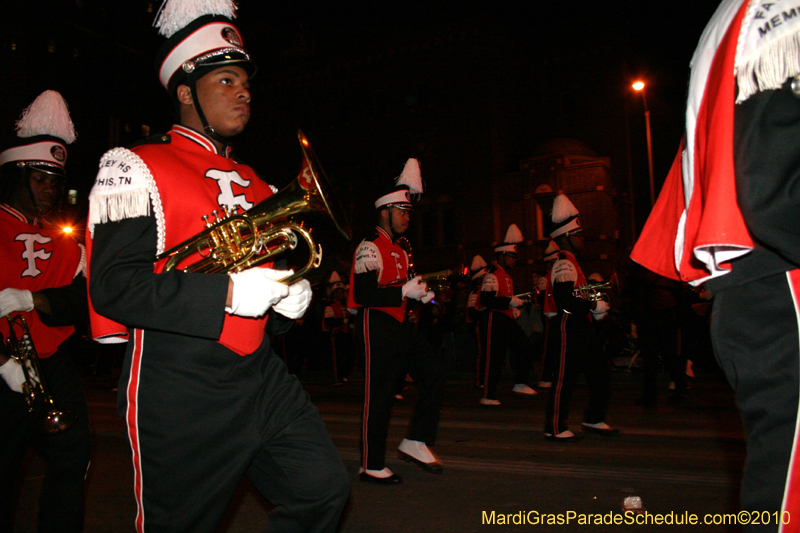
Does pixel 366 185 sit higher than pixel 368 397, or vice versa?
pixel 366 185

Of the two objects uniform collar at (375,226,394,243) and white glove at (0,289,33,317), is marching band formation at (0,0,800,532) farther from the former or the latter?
uniform collar at (375,226,394,243)

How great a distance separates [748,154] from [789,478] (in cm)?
85

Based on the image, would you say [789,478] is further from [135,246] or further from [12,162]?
[12,162]

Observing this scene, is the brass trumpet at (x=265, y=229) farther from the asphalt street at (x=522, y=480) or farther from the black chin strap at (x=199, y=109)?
the asphalt street at (x=522, y=480)

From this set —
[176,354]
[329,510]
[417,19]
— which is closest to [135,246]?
[176,354]

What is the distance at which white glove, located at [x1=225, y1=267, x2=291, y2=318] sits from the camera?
2.21 m

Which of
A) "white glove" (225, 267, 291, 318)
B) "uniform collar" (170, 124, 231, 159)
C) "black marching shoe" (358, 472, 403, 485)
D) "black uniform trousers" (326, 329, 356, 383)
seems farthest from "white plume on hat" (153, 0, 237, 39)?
"black uniform trousers" (326, 329, 356, 383)

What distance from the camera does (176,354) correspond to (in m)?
2.25

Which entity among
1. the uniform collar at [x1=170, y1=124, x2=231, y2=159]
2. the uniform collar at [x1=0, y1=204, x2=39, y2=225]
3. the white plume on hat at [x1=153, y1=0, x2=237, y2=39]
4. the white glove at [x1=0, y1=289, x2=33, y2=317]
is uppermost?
the white plume on hat at [x1=153, y1=0, x2=237, y2=39]

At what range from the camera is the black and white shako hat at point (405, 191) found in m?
6.04

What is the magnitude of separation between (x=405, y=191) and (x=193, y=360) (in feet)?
13.6

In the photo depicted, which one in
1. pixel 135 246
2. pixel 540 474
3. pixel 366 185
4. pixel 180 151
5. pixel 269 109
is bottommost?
pixel 540 474

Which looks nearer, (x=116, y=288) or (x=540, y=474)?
(x=116, y=288)

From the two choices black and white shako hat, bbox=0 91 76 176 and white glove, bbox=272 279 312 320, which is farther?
black and white shako hat, bbox=0 91 76 176
